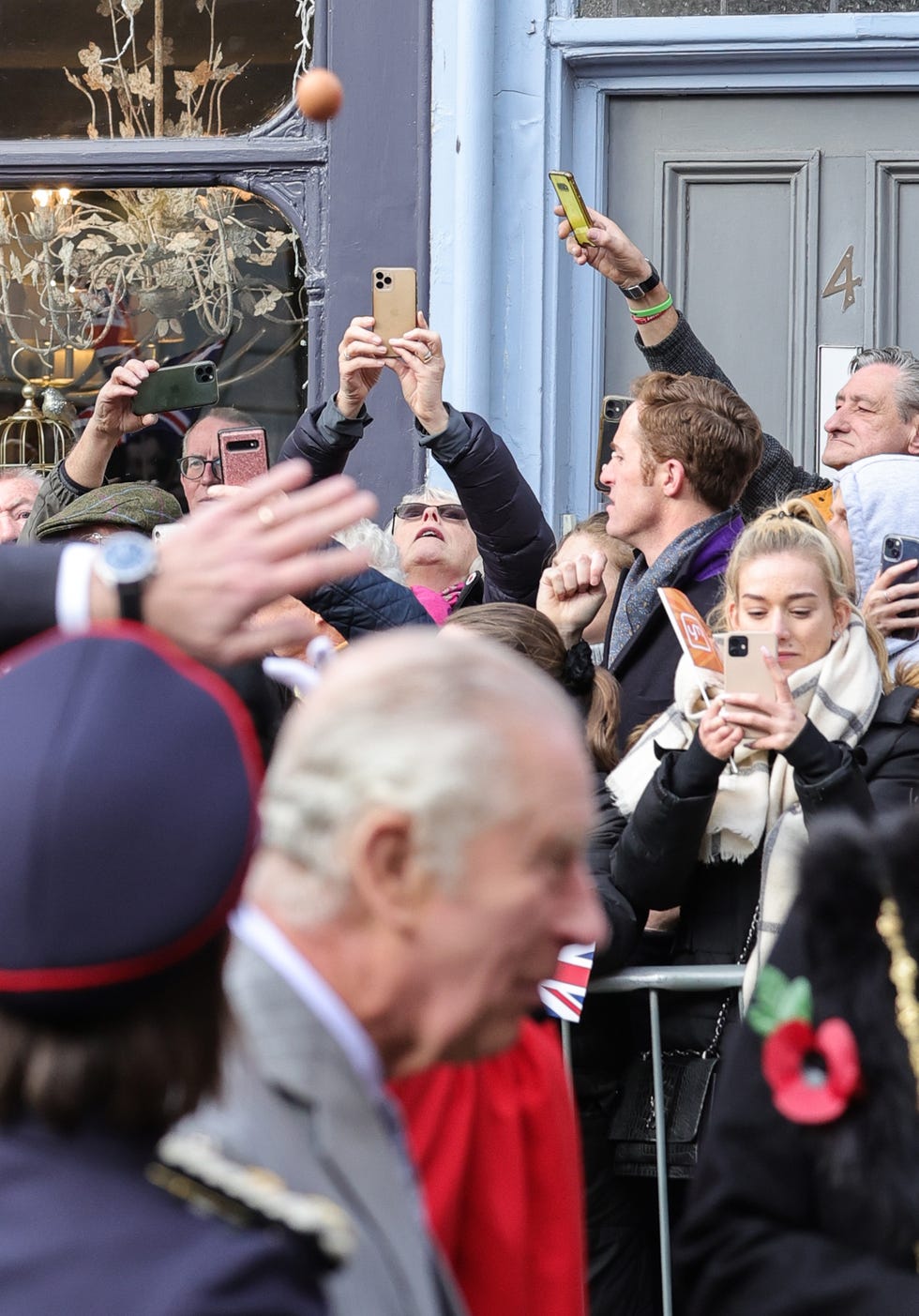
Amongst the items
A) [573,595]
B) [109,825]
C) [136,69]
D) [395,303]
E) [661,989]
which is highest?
[136,69]

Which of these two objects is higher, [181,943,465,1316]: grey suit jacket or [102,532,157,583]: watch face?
[102,532,157,583]: watch face

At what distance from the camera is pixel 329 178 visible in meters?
6.44

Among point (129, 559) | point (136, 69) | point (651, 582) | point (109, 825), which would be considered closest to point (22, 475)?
point (136, 69)

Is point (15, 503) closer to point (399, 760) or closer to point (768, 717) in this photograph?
point (768, 717)

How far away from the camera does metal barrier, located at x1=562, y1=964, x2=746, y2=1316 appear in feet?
11.7

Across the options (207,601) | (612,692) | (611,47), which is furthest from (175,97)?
(207,601)

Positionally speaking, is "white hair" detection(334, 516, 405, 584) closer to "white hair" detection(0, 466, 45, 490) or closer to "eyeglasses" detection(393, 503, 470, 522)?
"eyeglasses" detection(393, 503, 470, 522)

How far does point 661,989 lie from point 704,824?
13.4 inches

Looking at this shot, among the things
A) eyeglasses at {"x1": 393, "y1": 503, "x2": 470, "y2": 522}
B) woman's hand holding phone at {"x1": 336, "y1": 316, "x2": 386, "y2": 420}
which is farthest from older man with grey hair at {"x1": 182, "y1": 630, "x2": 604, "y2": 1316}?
eyeglasses at {"x1": 393, "y1": 503, "x2": 470, "y2": 522}

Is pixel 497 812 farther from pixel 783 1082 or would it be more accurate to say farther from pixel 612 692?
pixel 612 692

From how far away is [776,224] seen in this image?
6340 mm

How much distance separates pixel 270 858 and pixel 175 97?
5604 mm

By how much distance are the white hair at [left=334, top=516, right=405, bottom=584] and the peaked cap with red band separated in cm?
317

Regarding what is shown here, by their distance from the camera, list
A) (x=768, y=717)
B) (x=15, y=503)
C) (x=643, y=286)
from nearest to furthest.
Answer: (x=768, y=717) < (x=643, y=286) < (x=15, y=503)
